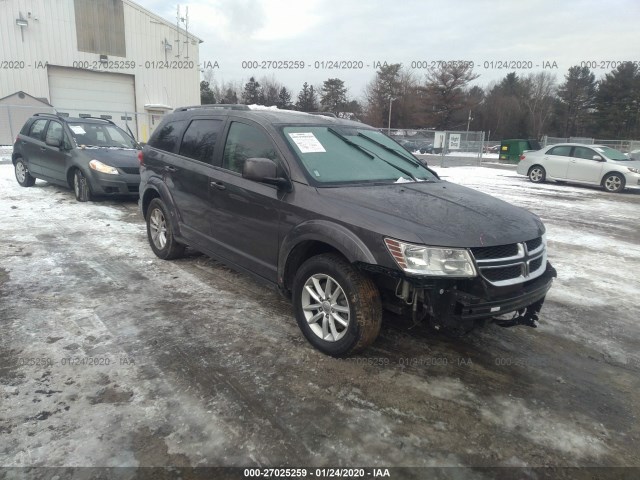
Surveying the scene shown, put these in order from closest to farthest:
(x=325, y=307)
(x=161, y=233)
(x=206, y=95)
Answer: (x=325, y=307)
(x=161, y=233)
(x=206, y=95)

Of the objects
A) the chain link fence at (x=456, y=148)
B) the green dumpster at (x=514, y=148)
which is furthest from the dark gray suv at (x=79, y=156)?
the green dumpster at (x=514, y=148)

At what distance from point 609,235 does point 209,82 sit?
69.8 m

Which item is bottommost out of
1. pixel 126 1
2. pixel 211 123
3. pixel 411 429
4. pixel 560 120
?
pixel 411 429

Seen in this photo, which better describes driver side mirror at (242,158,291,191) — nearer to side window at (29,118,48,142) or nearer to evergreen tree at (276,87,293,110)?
side window at (29,118,48,142)

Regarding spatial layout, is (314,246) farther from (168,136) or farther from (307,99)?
(307,99)

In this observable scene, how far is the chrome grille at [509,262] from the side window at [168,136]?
3.82 m

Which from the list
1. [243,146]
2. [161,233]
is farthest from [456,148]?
[243,146]

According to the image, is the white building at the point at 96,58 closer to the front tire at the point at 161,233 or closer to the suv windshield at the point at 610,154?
the front tire at the point at 161,233

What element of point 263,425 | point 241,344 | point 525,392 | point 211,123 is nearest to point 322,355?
point 241,344

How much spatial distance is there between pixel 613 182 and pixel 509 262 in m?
14.7

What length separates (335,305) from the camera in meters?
3.30

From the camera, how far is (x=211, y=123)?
4715 millimetres

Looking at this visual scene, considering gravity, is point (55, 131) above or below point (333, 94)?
below

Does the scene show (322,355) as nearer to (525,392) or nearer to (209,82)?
(525,392)
